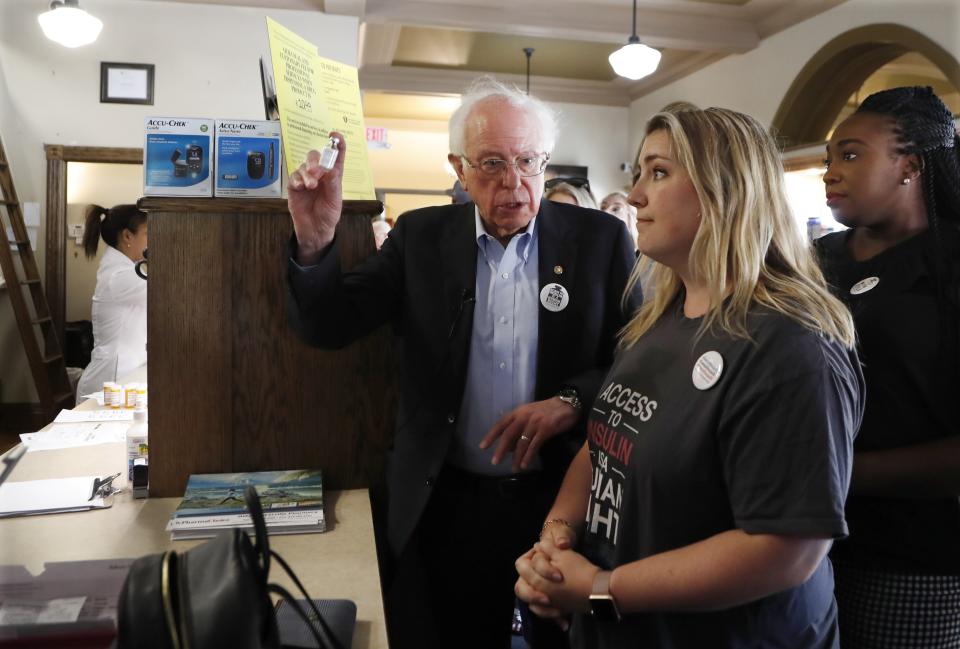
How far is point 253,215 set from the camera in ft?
5.04

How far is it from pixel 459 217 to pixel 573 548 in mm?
777

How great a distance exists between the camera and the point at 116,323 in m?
3.40

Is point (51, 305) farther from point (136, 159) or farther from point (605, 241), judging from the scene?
point (605, 241)

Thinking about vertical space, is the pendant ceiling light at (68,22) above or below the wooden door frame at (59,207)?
above

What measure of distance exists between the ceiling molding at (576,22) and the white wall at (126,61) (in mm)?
769

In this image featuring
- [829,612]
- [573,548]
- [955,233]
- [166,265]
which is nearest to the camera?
[829,612]

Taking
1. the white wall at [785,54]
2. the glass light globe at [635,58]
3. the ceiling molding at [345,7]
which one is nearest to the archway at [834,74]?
the white wall at [785,54]

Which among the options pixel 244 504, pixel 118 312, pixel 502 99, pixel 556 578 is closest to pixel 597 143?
pixel 118 312

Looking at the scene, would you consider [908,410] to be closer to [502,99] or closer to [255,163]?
[502,99]

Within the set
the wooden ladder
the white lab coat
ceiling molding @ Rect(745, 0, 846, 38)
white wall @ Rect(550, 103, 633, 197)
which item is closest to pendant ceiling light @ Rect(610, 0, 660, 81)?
ceiling molding @ Rect(745, 0, 846, 38)

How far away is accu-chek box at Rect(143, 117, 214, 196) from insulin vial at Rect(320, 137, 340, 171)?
1.08 feet

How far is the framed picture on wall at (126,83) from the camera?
16.7 ft

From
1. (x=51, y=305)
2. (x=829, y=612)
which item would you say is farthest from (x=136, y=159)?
(x=829, y=612)

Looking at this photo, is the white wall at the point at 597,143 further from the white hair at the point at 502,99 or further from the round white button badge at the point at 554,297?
the round white button badge at the point at 554,297
